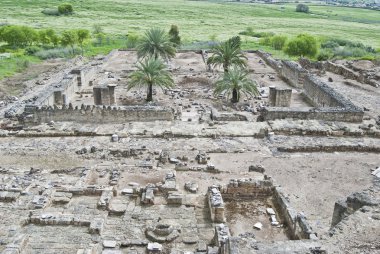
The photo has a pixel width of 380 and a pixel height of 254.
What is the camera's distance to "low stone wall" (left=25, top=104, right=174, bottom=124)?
2045cm

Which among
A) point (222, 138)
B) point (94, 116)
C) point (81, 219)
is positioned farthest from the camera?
point (94, 116)

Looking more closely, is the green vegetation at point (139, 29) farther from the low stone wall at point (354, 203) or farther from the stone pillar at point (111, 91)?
the low stone wall at point (354, 203)

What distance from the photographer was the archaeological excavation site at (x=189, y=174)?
10703mm

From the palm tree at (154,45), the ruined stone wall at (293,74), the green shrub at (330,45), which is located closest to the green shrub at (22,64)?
the palm tree at (154,45)

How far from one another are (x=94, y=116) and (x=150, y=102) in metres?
4.94

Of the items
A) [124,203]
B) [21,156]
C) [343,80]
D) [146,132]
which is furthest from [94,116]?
[343,80]

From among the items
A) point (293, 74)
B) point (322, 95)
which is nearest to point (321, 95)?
point (322, 95)

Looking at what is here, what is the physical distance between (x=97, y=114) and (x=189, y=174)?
7512 millimetres

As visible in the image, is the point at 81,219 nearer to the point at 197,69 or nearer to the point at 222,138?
the point at 222,138

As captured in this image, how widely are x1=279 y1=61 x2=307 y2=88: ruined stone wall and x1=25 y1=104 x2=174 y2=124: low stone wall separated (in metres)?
12.5

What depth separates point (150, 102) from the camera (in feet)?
81.5

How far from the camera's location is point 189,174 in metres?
15.3

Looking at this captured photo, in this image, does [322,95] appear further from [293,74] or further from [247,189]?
[247,189]

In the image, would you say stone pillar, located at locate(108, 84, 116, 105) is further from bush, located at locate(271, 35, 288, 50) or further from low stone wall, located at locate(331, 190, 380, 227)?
bush, located at locate(271, 35, 288, 50)
